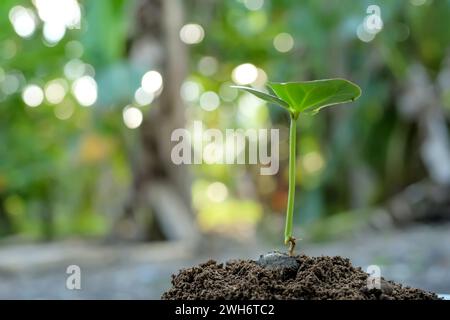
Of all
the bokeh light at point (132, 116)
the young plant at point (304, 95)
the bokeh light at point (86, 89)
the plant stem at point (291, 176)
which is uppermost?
the bokeh light at point (86, 89)

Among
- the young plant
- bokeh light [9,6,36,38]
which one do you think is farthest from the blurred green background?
the young plant

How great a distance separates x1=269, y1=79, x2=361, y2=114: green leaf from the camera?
28 centimetres

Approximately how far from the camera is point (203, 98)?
Answer: 2451 millimetres

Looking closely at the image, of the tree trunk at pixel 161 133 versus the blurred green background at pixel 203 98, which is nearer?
the blurred green background at pixel 203 98

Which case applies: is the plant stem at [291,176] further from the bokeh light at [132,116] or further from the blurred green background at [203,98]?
the bokeh light at [132,116]

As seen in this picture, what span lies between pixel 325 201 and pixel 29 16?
1132 millimetres

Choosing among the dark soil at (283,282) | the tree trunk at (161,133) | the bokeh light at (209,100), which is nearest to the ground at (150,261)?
the tree trunk at (161,133)

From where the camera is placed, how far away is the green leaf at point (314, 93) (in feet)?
0.91

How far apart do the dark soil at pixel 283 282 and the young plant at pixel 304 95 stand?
15mm

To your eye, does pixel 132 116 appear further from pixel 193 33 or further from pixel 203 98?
pixel 203 98

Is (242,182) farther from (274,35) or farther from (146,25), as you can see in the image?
(146,25)

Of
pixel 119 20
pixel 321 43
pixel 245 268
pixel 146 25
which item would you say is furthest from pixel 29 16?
pixel 245 268

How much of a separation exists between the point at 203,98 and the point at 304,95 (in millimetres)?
2173

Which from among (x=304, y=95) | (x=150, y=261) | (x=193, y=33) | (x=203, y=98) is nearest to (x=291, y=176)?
(x=304, y=95)
